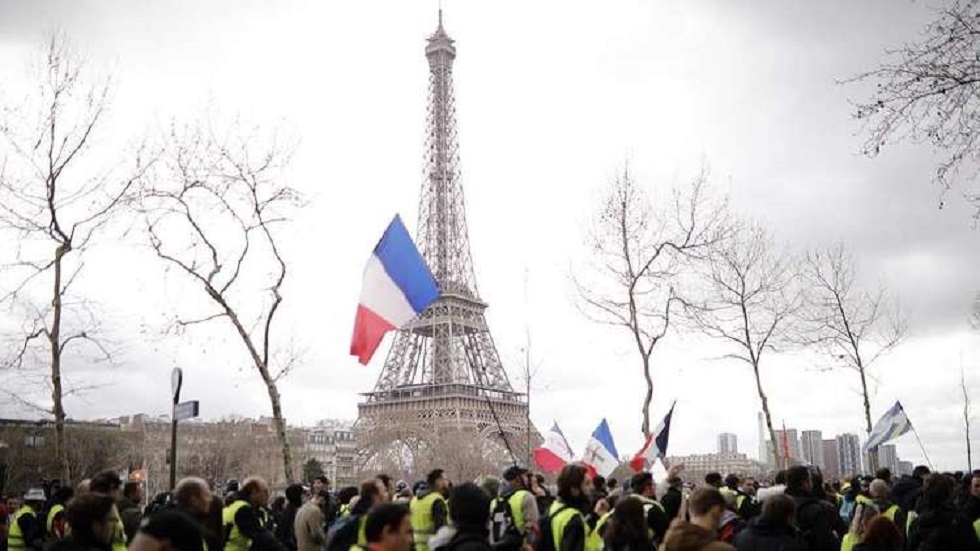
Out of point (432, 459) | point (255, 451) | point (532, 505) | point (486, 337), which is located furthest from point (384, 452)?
point (532, 505)

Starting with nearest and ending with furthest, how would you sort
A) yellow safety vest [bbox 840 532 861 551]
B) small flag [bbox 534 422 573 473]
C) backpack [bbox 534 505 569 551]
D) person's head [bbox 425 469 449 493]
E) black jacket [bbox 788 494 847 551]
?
backpack [bbox 534 505 569 551]
yellow safety vest [bbox 840 532 861 551]
black jacket [bbox 788 494 847 551]
person's head [bbox 425 469 449 493]
small flag [bbox 534 422 573 473]

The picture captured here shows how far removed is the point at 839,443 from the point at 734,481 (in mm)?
98682

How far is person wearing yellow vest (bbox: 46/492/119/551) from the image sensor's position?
6191mm

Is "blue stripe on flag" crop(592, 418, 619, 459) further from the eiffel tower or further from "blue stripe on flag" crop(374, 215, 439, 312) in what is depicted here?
the eiffel tower

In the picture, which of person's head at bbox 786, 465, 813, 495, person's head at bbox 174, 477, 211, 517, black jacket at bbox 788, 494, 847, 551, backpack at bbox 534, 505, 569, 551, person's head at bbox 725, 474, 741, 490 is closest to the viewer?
person's head at bbox 174, 477, 211, 517

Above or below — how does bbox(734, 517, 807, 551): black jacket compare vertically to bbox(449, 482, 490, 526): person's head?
below

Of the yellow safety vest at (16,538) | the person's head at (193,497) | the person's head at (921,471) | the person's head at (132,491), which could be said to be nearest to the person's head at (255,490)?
the person's head at (193,497)

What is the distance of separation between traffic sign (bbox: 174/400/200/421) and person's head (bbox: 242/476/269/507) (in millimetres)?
5613

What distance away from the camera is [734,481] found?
13.8m

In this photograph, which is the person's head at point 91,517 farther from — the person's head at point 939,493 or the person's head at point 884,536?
the person's head at point 939,493

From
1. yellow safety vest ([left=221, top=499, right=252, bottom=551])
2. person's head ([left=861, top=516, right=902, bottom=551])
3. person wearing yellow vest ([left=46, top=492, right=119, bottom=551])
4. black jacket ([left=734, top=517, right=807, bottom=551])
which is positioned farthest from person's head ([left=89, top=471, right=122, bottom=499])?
person's head ([left=861, top=516, right=902, bottom=551])

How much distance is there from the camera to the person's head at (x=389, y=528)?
5133mm

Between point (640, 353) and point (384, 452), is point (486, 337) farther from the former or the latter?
point (640, 353)

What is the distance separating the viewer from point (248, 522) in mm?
9258
